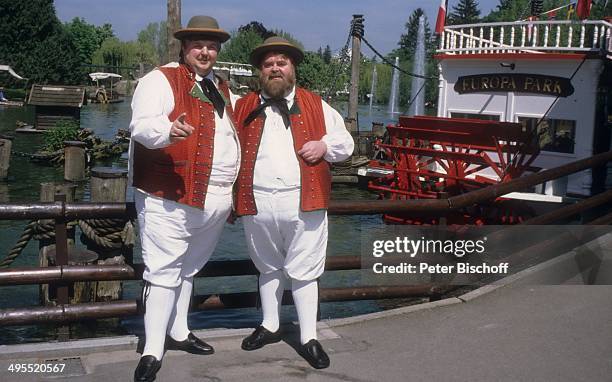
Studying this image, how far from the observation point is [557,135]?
1281 cm

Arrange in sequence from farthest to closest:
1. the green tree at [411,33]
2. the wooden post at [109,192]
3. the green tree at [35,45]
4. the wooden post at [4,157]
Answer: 1. the green tree at [411,33]
2. the green tree at [35,45]
3. the wooden post at [4,157]
4. the wooden post at [109,192]

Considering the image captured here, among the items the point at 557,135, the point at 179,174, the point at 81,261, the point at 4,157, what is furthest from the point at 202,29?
the point at 4,157

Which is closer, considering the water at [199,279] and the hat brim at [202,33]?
the hat brim at [202,33]

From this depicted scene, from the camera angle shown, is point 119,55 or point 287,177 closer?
point 287,177

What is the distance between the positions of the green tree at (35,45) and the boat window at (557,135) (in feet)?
158

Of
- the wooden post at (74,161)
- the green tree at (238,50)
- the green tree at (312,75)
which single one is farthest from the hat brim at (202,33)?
the green tree at (238,50)

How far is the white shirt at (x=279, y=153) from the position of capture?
3.93 metres

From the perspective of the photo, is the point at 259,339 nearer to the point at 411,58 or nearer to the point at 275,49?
the point at 275,49

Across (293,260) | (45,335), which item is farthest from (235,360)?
(45,335)

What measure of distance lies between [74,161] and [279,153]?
12290 millimetres

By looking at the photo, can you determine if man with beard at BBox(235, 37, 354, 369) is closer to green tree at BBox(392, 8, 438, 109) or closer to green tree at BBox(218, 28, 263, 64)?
green tree at BBox(218, 28, 263, 64)

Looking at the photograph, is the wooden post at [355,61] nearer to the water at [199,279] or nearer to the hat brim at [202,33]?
the water at [199,279]

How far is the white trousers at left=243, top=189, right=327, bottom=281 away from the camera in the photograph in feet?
12.9

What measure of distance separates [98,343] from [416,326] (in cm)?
187
